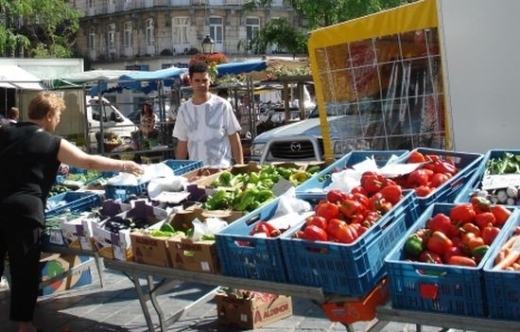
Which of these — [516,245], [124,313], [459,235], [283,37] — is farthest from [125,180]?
[283,37]

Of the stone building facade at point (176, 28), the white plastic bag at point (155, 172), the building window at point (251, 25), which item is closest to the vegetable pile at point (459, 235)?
the white plastic bag at point (155, 172)

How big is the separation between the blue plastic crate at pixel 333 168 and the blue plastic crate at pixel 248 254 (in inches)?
26.0

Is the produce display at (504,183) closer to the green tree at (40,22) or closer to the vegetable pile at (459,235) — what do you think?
the vegetable pile at (459,235)

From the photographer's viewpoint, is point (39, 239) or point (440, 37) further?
point (440, 37)

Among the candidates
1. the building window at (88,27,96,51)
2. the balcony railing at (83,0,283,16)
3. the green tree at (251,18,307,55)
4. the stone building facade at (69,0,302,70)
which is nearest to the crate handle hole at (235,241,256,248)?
the green tree at (251,18,307,55)

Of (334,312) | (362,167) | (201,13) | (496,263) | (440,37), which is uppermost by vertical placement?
(201,13)

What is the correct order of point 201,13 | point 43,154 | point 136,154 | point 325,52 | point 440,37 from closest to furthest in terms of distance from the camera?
point 43,154 → point 440,37 → point 325,52 → point 136,154 → point 201,13

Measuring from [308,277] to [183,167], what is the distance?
2.80 m

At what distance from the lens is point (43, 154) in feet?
15.5

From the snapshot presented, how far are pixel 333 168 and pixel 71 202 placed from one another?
83.9 inches

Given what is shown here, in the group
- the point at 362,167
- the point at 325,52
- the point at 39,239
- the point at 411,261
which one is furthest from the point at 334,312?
the point at 325,52

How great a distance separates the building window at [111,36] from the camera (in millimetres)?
54562

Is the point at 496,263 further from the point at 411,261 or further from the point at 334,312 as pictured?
the point at 334,312

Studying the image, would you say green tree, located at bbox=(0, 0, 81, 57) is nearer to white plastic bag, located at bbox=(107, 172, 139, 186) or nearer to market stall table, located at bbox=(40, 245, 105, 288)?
→ market stall table, located at bbox=(40, 245, 105, 288)
